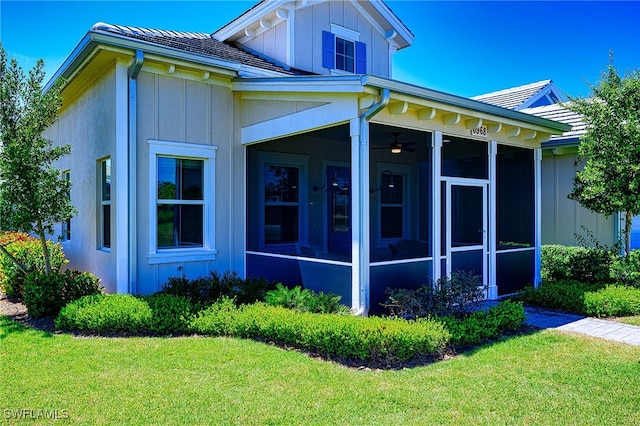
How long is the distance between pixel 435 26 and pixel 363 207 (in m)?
9.01

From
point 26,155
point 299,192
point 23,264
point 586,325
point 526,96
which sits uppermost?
point 526,96

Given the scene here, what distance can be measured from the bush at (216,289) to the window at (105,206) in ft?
5.47

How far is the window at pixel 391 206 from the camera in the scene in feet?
25.5

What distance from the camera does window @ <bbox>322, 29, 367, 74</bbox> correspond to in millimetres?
10469

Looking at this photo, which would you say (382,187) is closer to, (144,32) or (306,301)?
(306,301)

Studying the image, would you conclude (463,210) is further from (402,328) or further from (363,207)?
(402,328)

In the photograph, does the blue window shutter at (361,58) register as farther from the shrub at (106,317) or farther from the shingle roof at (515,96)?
the shrub at (106,317)

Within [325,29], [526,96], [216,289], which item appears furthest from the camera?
[526,96]

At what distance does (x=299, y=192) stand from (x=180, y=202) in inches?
93.3

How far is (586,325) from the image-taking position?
21.4 feet

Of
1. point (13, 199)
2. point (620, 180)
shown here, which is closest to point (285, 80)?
point (13, 199)

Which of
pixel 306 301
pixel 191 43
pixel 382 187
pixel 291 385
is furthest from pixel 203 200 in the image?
pixel 291 385

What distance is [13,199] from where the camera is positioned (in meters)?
6.46

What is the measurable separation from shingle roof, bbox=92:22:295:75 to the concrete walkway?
650cm
